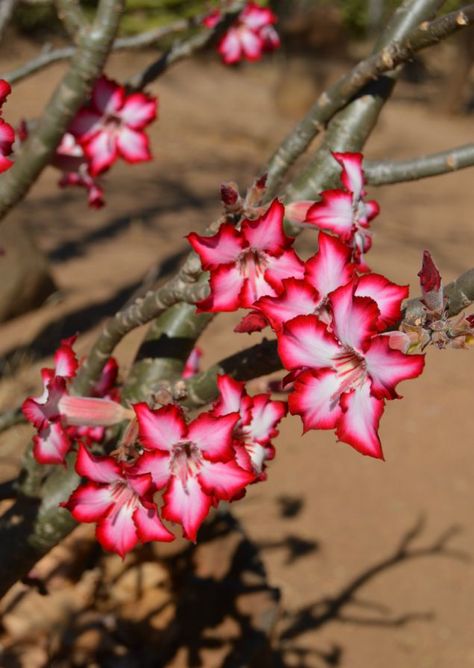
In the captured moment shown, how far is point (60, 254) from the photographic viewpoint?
6.23 metres

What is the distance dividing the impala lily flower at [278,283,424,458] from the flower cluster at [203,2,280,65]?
74.0 inches

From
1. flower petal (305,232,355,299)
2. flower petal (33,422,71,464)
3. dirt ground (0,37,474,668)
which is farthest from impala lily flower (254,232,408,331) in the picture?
dirt ground (0,37,474,668)

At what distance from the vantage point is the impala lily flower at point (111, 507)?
3.75 feet

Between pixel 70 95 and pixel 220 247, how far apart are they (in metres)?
0.84

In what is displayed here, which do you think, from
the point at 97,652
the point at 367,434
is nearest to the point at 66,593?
the point at 97,652

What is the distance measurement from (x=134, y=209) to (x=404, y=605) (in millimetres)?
4707

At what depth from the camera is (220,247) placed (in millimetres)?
1115

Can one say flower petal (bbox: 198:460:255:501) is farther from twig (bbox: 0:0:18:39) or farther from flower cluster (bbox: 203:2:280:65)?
flower cluster (bbox: 203:2:280:65)

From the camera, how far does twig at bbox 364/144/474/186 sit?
152 cm

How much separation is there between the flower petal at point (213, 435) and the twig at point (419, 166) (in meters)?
0.70

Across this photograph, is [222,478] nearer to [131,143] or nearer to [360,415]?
[360,415]

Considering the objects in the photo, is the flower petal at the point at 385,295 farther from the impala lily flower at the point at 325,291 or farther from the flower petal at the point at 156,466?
the flower petal at the point at 156,466

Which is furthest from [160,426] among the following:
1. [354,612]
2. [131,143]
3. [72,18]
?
[354,612]

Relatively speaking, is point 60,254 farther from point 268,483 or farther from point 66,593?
point 66,593
